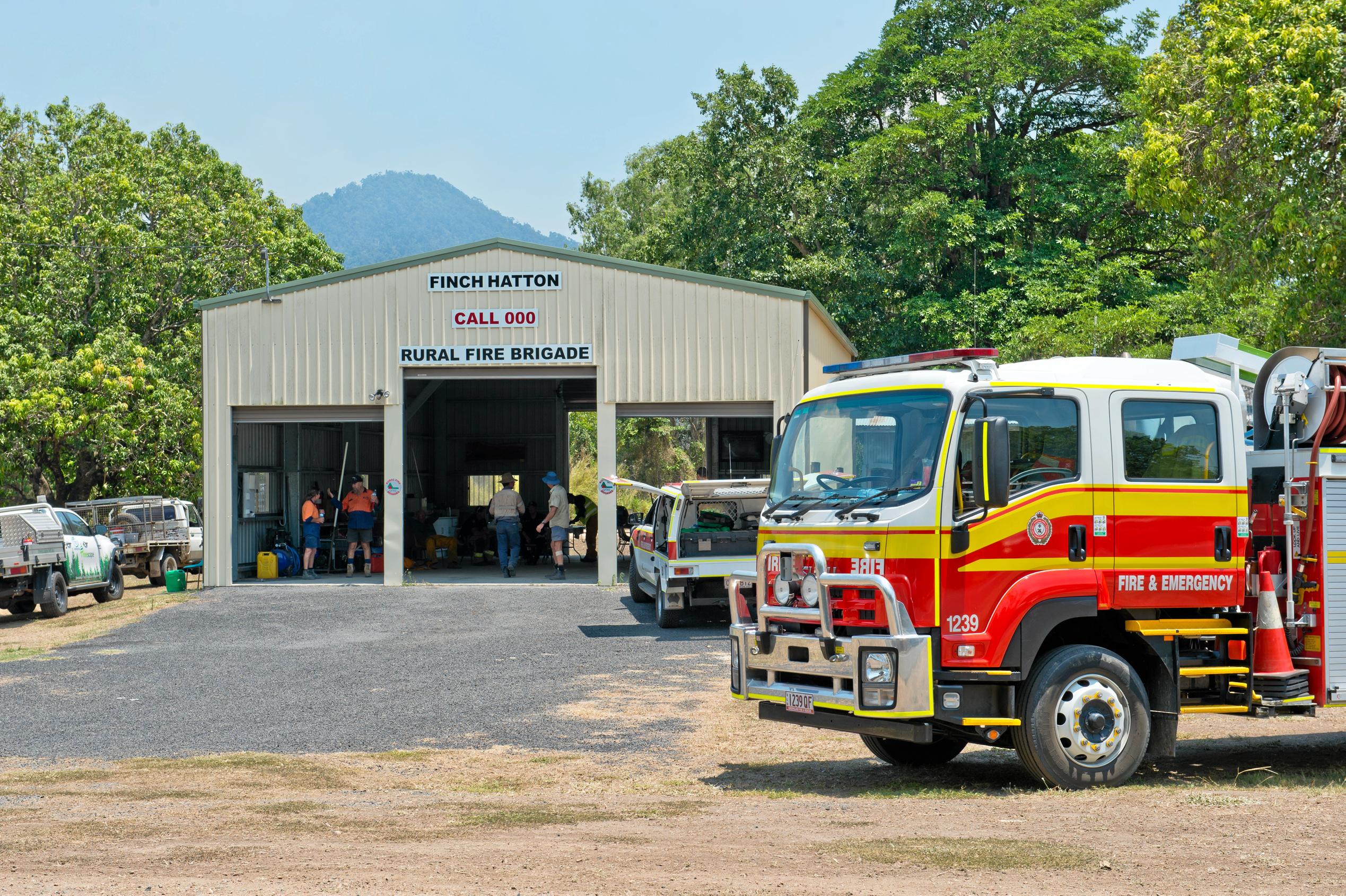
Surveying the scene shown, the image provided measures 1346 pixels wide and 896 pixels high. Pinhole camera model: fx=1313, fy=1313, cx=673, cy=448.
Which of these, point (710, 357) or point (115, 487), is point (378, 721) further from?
point (115, 487)

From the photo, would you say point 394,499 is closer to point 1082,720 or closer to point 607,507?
point 607,507

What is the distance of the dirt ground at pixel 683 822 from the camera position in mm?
6039

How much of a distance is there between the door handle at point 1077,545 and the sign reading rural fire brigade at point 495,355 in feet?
55.1

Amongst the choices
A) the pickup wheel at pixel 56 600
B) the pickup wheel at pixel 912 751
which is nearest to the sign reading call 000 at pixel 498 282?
the pickup wheel at pixel 56 600

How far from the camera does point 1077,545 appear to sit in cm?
833

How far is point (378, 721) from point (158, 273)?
27709mm

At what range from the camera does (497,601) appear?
2192 cm

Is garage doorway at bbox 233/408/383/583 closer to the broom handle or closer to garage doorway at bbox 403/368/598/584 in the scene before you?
the broom handle

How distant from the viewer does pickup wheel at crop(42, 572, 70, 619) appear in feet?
72.6

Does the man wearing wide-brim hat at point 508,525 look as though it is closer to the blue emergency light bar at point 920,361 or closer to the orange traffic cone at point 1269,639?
the blue emergency light bar at point 920,361

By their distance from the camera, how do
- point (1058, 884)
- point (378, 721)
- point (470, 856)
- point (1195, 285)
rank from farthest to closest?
point (1195, 285), point (378, 721), point (470, 856), point (1058, 884)

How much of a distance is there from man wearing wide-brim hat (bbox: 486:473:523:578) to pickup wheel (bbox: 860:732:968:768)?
15.9m

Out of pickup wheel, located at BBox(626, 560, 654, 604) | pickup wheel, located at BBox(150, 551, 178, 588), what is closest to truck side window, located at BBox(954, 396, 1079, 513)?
pickup wheel, located at BBox(626, 560, 654, 604)

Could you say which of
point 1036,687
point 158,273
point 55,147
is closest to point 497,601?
point 1036,687
